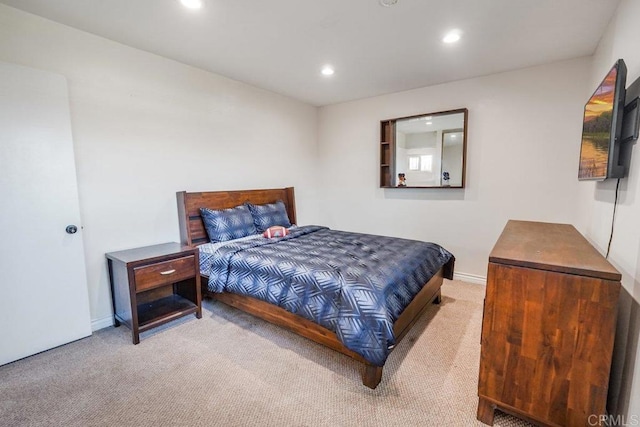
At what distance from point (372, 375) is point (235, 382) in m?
0.91

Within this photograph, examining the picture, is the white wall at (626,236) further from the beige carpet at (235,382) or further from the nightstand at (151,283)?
the nightstand at (151,283)

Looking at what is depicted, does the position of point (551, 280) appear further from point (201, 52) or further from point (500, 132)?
point (201, 52)

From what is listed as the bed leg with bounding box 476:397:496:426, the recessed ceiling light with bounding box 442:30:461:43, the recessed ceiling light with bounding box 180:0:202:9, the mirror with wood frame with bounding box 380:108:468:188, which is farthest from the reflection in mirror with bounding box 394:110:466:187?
the recessed ceiling light with bounding box 180:0:202:9

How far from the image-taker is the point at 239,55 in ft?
9.39

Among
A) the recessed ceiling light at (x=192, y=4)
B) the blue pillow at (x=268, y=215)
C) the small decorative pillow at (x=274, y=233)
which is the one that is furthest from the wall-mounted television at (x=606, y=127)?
the blue pillow at (x=268, y=215)

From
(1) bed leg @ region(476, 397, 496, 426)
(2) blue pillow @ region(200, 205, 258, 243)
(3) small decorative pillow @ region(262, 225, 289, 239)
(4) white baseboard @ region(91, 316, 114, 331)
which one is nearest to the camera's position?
(1) bed leg @ region(476, 397, 496, 426)

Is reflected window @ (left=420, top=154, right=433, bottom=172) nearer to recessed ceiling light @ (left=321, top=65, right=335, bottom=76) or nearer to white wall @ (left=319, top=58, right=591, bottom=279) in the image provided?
white wall @ (left=319, top=58, right=591, bottom=279)

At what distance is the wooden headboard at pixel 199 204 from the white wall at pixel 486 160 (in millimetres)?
1754

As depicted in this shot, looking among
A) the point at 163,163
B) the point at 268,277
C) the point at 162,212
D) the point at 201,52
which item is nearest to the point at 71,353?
the point at 162,212

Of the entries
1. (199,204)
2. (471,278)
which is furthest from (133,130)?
(471,278)

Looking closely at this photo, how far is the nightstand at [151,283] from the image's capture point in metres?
2.30

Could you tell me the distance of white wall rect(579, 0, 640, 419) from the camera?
4.15 feet

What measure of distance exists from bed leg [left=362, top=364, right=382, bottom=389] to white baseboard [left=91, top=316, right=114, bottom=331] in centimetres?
240

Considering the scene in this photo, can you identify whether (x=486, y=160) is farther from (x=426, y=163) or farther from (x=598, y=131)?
(x=598, y=131)
